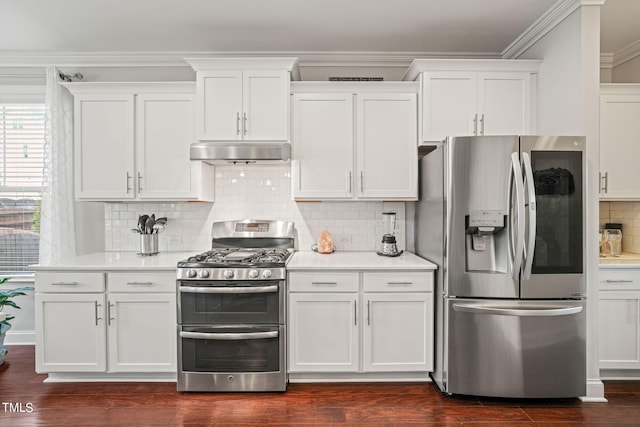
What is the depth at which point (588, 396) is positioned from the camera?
256 centimetres

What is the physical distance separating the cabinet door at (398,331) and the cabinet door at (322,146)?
948 mm

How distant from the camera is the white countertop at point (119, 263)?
2.72m

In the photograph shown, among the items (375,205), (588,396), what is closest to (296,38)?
(375,205)

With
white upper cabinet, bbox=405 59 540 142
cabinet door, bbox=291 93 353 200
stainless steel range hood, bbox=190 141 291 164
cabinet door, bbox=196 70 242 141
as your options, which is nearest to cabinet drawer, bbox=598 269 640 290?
white upper cabinet, bbox=405 59 540 142

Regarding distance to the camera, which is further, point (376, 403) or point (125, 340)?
point (125, 340)

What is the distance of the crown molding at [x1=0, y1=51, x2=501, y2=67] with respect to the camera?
11.4 feet

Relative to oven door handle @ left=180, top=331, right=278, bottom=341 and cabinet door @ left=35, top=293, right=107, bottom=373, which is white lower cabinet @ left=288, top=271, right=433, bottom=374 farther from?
cabinet door @ left=35, top=293, right=107, bottom=373

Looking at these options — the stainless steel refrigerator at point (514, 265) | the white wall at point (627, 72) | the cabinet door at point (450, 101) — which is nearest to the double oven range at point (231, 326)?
the stainless steel refrigerator at point (514, 265)

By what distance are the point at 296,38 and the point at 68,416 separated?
127 inches

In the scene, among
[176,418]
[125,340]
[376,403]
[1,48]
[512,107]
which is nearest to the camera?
[176,418]

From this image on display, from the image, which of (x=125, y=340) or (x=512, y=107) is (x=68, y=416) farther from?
(x=512, y=107)

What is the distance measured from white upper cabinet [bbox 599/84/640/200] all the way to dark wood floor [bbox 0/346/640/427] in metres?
1.51

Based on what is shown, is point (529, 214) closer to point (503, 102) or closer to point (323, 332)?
point (503, 102)

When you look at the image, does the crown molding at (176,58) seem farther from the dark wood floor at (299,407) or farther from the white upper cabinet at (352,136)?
the dark wood floor at (299,407)
